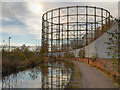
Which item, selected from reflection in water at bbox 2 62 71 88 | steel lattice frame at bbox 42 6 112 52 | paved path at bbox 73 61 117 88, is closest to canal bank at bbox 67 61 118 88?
paved path at bbox 73 61 117 88

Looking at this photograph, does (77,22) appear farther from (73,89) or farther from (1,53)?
(73,89)

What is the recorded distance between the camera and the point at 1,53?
9.68 meters

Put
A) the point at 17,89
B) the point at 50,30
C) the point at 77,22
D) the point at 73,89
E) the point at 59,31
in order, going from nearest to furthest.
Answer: the point at 73,89 → the point at 17,89 → the point at 77,22 → the point at 59,31 → the point at 50,30

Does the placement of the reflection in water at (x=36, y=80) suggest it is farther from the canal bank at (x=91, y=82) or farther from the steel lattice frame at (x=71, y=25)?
the steel lattice frame at (x=71, y=25)

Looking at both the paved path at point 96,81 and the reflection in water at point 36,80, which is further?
the reflection in water at point 36,80

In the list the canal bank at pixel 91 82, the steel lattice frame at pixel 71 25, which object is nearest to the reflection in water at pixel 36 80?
the canal bank at pixel 91 82

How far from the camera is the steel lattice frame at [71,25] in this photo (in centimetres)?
2997

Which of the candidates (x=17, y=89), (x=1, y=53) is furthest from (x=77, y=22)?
(x=17, y=89)

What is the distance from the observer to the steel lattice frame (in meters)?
30.0

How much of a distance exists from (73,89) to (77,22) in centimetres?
2638

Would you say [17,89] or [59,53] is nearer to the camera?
[17,89]

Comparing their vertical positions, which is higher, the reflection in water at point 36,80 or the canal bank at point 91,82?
the canal bank at point 91,82

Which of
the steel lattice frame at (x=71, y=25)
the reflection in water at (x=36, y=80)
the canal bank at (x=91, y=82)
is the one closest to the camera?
the canal bank at (x=91, y=82)

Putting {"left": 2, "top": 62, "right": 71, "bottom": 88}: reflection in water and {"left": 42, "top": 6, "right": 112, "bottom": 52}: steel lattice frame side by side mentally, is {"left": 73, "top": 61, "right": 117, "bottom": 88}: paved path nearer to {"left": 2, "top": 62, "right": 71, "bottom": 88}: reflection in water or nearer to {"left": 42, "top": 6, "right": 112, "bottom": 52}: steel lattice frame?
{"left": 2, "top": 62, "right": 71, "bottom": 88}: reflection in water
